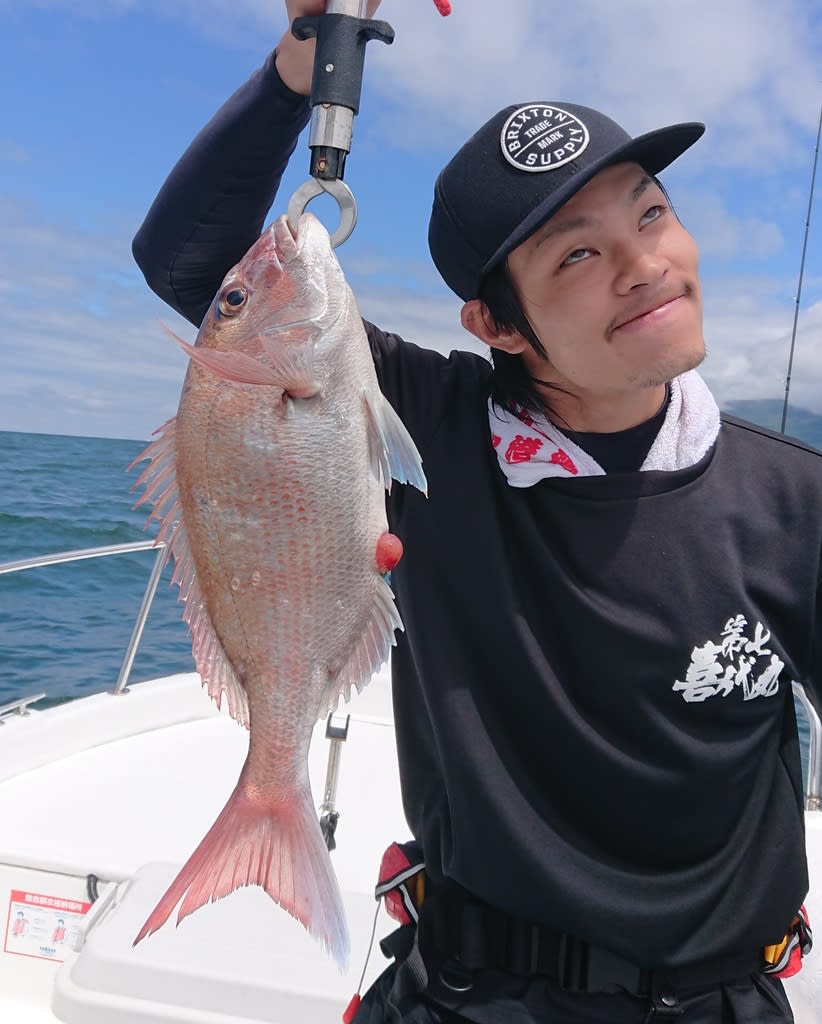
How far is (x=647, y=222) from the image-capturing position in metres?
1.77

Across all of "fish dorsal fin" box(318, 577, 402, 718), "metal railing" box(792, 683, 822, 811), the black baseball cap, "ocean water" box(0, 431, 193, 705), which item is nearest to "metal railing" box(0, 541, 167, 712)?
"ocean water" box(0, 431, 193, 705)

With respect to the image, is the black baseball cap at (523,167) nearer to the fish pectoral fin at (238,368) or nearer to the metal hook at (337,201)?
the metal hook at (337,201)

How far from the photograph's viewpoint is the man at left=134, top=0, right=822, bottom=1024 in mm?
1704

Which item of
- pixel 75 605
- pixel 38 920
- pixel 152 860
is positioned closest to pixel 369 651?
pixel 152 860

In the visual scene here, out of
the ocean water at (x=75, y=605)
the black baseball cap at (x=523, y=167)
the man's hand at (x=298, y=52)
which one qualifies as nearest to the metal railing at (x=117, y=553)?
the ocean water at (x=75, y=605)

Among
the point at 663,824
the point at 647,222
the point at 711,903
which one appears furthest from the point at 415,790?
the point at 647,222

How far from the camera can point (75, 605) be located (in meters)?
14.9

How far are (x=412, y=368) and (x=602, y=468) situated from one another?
1.60 ft

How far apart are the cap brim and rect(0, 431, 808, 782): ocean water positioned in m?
3.19

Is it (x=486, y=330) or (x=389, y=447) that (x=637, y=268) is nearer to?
(x=486, y=330)

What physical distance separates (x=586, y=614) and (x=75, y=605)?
14.6m

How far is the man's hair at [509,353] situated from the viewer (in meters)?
1.84

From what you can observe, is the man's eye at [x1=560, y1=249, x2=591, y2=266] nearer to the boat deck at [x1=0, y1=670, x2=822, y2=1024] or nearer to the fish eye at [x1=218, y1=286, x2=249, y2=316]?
the fish eye at [x1=218, y1=286, x2=249, y2=316]

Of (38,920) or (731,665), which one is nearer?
(731,665)
